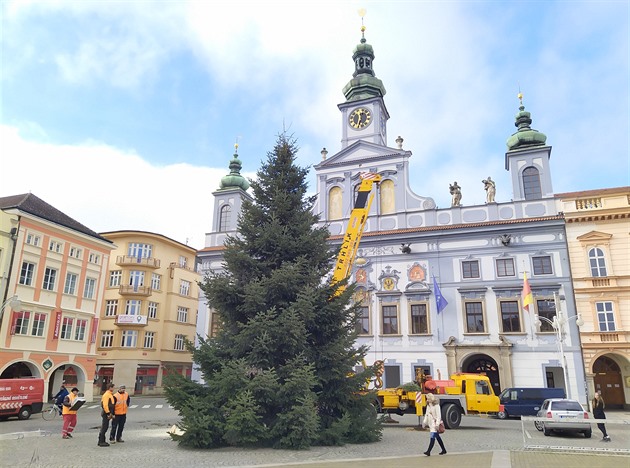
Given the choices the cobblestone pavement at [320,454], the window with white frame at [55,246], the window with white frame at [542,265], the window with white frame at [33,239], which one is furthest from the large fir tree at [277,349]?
the window with white frame at [55,246]

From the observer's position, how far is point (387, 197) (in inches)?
1448

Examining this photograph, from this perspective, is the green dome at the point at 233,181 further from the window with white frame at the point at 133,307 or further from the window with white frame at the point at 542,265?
the window with white frame at the point at 542,265

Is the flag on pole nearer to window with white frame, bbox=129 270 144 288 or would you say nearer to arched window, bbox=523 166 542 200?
arched window, bbox=523 166 542 200

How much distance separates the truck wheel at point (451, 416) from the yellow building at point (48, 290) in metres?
24.6

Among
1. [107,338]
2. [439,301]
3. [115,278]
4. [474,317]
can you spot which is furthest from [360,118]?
[107,338]

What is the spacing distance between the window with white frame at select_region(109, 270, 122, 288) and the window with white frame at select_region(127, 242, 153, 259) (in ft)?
7.10

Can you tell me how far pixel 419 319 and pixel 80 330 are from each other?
24.6 meters

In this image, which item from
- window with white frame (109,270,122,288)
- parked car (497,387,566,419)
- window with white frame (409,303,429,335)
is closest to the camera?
parked car (497,387,566,419)

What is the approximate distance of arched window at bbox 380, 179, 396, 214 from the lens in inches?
1439

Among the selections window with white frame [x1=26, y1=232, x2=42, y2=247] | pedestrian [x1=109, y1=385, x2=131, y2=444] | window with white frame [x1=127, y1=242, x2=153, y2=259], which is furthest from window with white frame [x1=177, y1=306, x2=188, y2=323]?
pedestrian [x1=109, y1=385, x2=131, y2=444]

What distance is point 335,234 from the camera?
1463 inches

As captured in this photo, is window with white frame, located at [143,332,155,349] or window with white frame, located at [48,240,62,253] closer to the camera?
window with white frame, located at [48,240,62,253]

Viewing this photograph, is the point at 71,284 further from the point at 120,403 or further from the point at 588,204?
the point at 588,204

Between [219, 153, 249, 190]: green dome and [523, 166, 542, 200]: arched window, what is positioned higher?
[219, 153, 249, 190]: green dome
